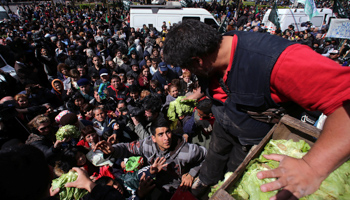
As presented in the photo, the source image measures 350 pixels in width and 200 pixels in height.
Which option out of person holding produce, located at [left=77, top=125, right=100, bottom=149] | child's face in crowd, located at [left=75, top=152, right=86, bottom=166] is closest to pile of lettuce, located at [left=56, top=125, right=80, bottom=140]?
person holding produce, located at [left=77, top=125, right=100, bottom=149]

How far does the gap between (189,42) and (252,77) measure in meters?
0.53

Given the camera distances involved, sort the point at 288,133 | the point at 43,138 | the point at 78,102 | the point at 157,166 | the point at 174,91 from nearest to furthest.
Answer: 1. the point at 288,133
2. the point at 157,166
3. the point at 43,138
4. the point at 78,102
5. the point at 174,91

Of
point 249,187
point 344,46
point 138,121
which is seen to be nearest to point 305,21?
point 344,46

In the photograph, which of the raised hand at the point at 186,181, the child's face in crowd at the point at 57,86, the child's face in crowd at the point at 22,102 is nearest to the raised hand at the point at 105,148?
the raised hand at the point at 186,181

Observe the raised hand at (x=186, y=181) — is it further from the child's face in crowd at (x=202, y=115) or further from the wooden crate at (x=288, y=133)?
the wooden crate at (x=288, y=133)

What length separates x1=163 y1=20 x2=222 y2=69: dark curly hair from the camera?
1337 mm

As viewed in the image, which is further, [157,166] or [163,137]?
[163,137]

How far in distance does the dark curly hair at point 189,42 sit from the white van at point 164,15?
10.1m

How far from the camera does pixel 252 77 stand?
1315 mm

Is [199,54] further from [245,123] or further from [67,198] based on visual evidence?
[67,198]

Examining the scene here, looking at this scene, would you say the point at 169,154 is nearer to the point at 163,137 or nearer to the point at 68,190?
the point at 163,137

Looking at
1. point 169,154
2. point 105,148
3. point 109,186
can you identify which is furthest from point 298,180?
point 105,148

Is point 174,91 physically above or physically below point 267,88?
below

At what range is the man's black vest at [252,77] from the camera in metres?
1.22
